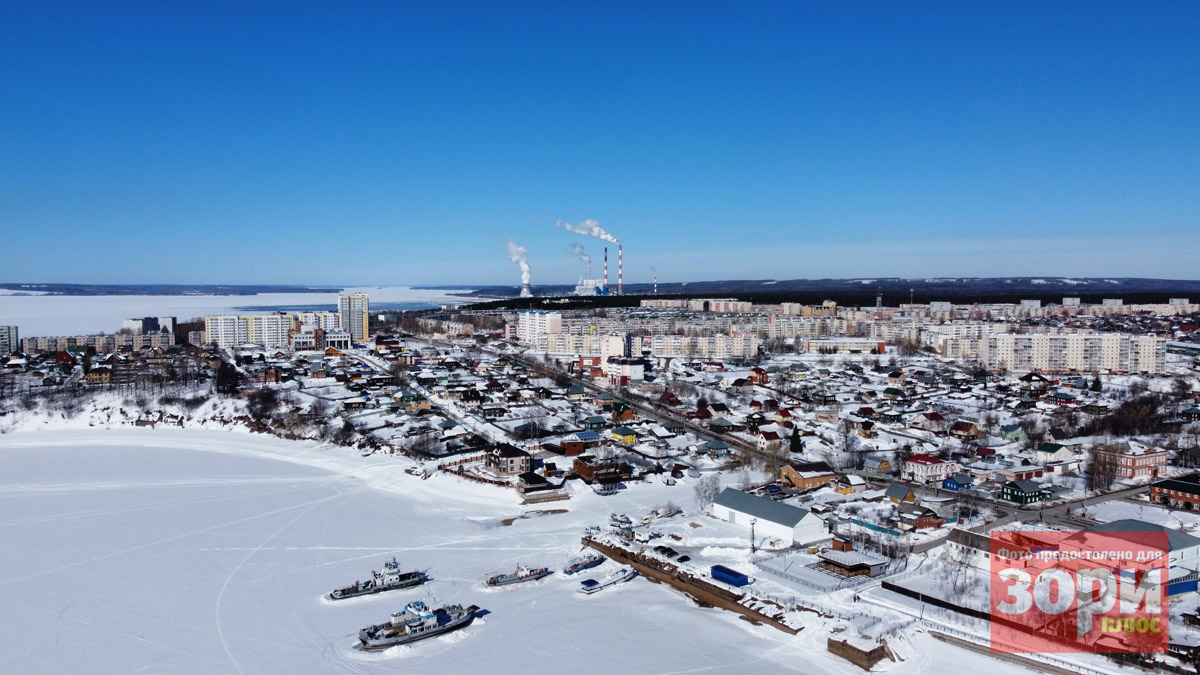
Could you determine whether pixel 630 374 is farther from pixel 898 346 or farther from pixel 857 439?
pixel 898 346

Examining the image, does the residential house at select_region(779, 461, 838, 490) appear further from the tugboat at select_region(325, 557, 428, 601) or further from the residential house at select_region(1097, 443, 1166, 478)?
the tugboat at select_region(325, 557, 428, 601)

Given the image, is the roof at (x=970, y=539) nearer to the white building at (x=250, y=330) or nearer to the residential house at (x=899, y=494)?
the residential house at (x=899, y=494)

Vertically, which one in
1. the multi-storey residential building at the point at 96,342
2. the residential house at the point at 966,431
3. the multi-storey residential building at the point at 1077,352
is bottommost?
the residential house at the point at 966,431

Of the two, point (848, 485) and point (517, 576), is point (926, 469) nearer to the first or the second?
point (848, 485)

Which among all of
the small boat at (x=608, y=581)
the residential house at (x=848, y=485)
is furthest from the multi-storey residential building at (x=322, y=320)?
the small boat at (x=608, y=581)

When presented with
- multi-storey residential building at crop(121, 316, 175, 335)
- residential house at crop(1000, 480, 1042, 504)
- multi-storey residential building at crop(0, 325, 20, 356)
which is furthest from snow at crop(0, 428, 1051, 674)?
multi-storey residential building at crop(121, 316, 175, 335)

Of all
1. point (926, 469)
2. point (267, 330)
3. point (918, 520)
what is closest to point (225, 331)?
point (267, 330)
